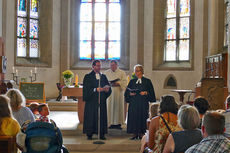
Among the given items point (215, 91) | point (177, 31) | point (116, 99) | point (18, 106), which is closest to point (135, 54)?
point (177, 31)

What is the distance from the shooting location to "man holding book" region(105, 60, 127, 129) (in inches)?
288

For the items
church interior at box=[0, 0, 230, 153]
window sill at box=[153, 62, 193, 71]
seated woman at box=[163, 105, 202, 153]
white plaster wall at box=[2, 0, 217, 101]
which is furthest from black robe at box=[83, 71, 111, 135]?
window sill at box=[153, 62, 193, 71]

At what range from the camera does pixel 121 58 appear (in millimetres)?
14258

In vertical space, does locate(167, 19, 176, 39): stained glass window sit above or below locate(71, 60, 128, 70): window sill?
above

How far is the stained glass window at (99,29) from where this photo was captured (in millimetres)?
14547

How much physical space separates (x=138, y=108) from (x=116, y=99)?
2.81 feet

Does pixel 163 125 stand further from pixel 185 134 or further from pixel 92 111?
pixel 92 111

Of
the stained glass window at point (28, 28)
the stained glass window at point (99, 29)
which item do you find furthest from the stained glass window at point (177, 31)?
the stained glass window at point (28, 28)

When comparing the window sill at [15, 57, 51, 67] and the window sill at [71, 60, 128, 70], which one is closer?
the window sill at [15, 57, 51, 67]

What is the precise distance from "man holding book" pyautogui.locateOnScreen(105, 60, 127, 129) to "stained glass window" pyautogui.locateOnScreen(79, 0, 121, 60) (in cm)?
716

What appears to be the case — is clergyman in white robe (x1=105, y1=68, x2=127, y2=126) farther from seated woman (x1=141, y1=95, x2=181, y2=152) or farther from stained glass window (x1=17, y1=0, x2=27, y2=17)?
stained glass window (x1=17, y1=0, x2=27, y2=17)

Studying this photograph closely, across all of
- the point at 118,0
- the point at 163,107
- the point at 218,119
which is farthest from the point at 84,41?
the point at 218,119

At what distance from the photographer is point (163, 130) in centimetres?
346

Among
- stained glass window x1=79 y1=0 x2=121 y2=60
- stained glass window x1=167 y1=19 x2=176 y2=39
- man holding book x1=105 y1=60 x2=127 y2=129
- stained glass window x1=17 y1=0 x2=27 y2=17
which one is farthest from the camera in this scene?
stained glass window x1=79 y1=0 x2=121 y2=60
